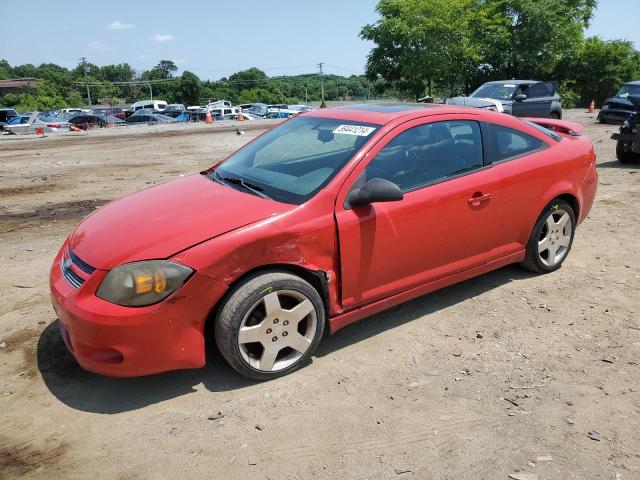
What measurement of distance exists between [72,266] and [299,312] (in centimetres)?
139

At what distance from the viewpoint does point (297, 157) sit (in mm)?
3848

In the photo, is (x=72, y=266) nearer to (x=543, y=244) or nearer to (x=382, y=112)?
(x=382, y=112)

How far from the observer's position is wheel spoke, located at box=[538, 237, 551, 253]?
4551 millimetres

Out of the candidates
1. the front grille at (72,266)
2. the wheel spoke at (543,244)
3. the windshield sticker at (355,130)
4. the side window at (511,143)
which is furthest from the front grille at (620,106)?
the front grille at (72,266)

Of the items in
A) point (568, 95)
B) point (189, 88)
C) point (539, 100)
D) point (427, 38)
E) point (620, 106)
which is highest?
point (189, 88)

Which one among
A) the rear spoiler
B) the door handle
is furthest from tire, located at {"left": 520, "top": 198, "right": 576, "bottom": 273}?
the rear spoiler

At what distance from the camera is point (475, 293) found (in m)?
4.46

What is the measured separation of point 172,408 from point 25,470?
0.76 meters

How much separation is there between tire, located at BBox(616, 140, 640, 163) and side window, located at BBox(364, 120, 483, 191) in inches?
297

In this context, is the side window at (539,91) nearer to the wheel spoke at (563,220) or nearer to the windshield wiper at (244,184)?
the wheel spoke at (563,220)

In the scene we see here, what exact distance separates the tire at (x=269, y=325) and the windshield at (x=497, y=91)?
1405cm

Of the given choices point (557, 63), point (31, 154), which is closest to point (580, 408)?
point (31, 154)

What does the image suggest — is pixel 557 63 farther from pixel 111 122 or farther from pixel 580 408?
pixel 580 408

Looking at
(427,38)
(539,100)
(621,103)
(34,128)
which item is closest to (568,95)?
(427,38)
